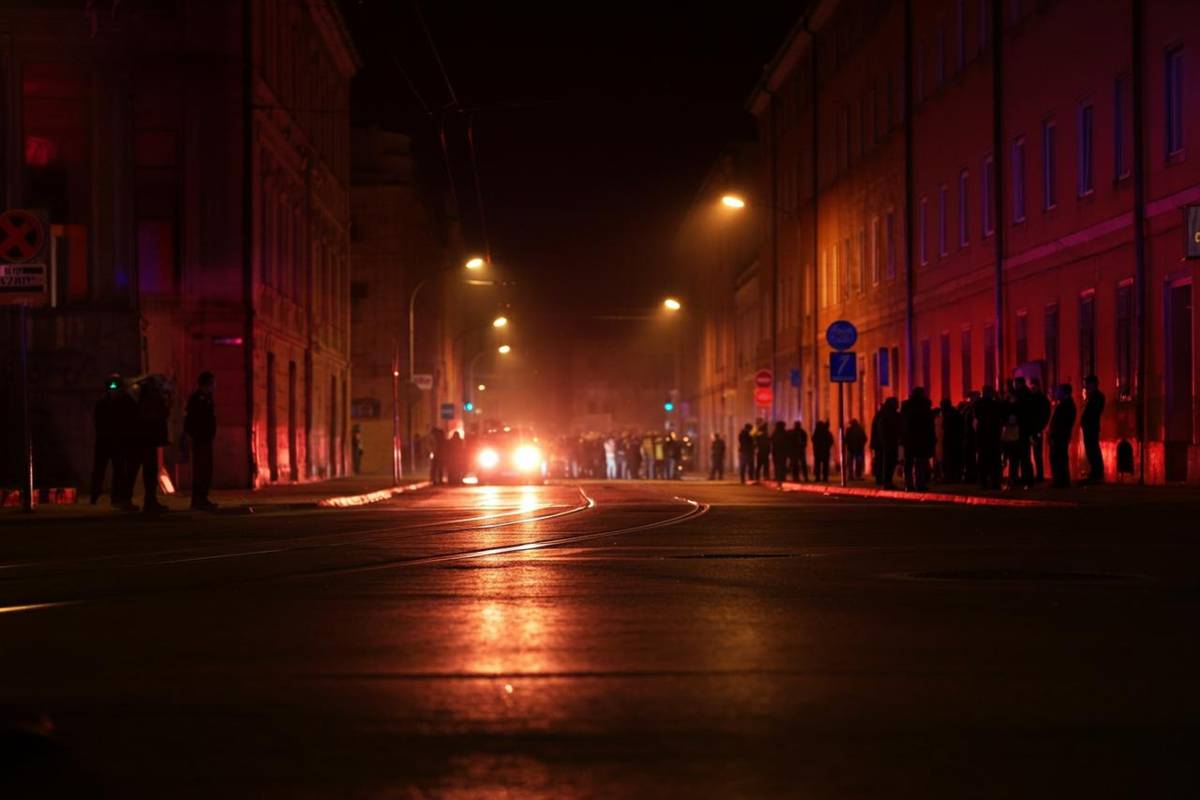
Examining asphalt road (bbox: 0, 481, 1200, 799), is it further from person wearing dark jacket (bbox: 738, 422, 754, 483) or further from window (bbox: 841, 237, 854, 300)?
window (bbox: 841, 237, 854, 300)

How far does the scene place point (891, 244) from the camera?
55844 mm

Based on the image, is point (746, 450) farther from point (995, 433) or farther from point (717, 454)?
point (995, 433)

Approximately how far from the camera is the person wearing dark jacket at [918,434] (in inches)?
1249

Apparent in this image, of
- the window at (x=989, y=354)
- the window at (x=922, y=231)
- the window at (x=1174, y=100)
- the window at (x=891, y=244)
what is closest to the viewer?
the window at (x=1174, y=100)

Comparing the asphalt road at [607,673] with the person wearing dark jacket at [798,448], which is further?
the person wearing dark jacket at [798,448]

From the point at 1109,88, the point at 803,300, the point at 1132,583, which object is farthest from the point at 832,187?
the point at 1132,583

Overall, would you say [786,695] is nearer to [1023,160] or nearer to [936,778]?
[936,778]

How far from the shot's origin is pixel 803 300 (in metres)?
68.8

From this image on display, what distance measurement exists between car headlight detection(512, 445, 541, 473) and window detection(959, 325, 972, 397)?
16.6 metres

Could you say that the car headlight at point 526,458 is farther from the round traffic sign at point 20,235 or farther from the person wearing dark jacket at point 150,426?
the round traffic sign at point 20,235

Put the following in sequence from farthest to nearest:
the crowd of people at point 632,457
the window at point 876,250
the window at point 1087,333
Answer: the crowd of people at point 632,457
the window at point 876,250
the window at point 1087,333

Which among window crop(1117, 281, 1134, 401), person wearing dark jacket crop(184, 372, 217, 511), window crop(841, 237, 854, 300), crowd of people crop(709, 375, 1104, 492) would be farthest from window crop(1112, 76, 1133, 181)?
window crop(841, 237, 854, 300)

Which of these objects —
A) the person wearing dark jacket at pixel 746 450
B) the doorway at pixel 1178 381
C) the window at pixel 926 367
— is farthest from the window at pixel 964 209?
the doorway at pixel 1178 381

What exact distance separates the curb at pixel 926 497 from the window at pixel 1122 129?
289 inches
